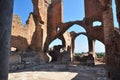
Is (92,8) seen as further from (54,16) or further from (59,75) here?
(59,75)

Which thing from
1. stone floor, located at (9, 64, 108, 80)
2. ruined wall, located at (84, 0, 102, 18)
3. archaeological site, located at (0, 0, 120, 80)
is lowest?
stone floor, located at (9, 64, 108, 80)

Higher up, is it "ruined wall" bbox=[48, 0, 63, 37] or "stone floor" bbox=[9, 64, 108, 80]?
"ruined wall" bbox=[48, 0, 63, 37]

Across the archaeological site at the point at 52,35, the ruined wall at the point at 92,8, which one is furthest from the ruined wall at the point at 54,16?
the ruined wall at the point at 92,8

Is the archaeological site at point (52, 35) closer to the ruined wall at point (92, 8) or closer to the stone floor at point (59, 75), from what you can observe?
the ruined wall at point (92, 8)

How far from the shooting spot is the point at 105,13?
42.3 ft

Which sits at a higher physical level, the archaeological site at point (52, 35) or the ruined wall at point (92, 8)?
the ruined wall at point (92, 8)

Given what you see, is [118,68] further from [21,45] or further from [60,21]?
[60,21]

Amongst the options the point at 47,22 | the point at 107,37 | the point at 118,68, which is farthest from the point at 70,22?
the point at 118,68

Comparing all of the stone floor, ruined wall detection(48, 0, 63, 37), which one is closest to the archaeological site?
ruined wall detection(48, 0, 63, 37)

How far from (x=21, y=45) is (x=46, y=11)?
6896mm

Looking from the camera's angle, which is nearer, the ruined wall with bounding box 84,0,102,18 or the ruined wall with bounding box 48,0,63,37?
the ruined wall with bounding box 84,0,102,18

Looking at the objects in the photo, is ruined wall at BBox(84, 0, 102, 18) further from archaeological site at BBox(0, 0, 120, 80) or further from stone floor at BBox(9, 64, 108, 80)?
stone floor at BBox(9, 64, 108, 80)

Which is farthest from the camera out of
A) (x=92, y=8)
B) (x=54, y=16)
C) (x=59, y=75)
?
(x=54, y=16)

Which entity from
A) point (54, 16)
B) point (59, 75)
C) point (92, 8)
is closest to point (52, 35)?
point (54, 16)
